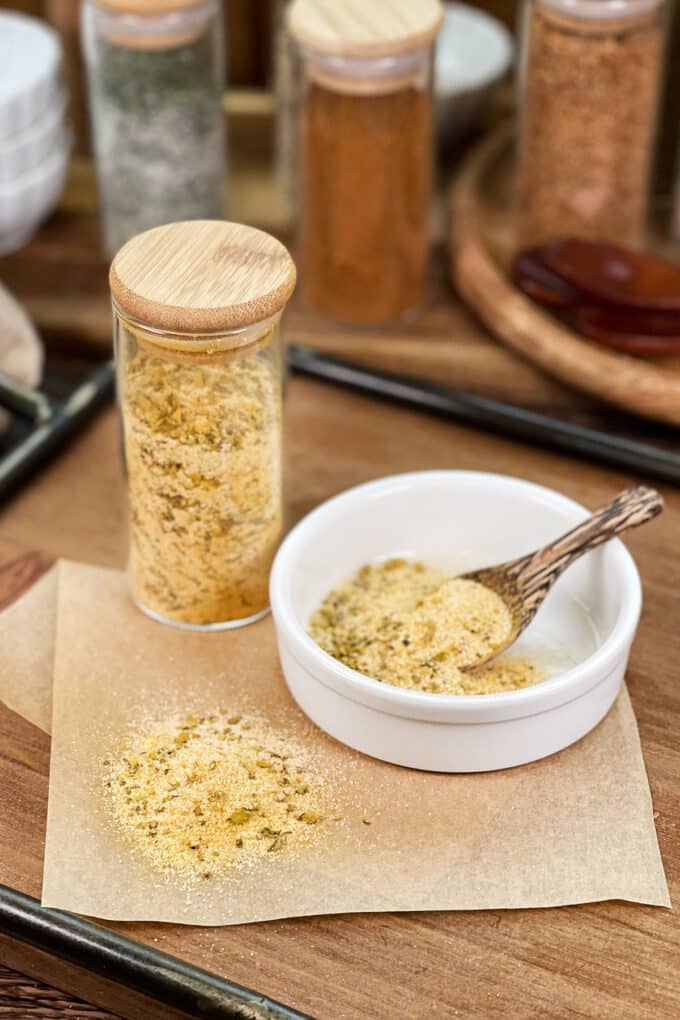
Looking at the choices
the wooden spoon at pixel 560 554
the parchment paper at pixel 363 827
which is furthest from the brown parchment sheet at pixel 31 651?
the wooden spoon at pixel 560 554

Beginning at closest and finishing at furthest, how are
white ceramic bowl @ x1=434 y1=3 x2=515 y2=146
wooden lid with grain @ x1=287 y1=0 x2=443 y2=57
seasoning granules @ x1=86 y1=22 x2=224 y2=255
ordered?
wooden lid with grain @ x1=287 y1=0 x2=443 y2=57, seasoning granules @ x1=86 y1=22 x2=224 y2=255, white ceramic bowl @ x1=434 y1=3 x2=515 y2=146

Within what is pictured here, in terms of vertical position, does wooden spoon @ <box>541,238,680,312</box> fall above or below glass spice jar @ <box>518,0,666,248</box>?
below

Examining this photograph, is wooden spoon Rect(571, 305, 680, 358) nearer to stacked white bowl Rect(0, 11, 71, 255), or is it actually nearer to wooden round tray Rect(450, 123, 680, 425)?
wooden round tray Rect(450, 123, 680, 425)

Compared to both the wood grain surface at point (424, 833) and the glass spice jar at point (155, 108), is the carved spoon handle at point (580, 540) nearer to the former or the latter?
the wood grain surface at point (424, 833)

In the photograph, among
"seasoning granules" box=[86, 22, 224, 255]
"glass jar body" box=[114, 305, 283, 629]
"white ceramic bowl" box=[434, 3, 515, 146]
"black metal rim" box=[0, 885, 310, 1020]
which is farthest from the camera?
"white ceramic bowl" box=[434, 3, 515, 146]

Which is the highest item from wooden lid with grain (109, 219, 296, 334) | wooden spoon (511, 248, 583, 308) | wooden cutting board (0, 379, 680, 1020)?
wooden lid with grain (109, 219, 296, 334)

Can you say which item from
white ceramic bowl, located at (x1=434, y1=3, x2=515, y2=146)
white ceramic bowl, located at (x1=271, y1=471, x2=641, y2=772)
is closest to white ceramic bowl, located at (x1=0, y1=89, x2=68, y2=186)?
white ceramic bowl, located at (x1=434, y1=3, x2=515, y2=146)

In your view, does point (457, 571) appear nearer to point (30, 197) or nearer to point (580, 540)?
point (580, 540)
